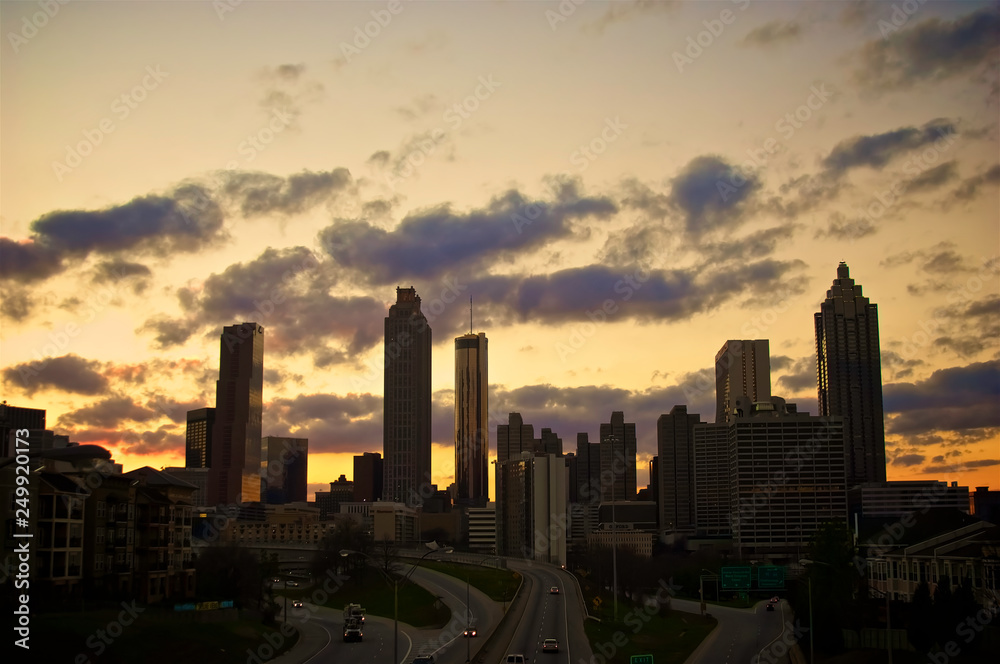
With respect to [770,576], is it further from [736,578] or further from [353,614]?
[353,614]

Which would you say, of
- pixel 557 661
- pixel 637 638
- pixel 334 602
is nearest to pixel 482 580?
pixel 334 602

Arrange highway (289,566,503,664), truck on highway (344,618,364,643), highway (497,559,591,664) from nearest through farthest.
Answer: highway (289,566,503,664) → highway (497,559,591,664) → truck on highway (344,618,364,643)

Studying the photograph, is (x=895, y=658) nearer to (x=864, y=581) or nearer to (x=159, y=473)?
(x=864, y=581)

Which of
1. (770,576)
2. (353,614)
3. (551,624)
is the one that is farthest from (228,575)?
(770,576)

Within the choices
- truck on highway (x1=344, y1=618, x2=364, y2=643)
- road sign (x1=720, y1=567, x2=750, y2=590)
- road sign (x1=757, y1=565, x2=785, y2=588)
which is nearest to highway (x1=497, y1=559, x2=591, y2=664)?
road sign (x1=720, y1=567, x2=750, y2=590)

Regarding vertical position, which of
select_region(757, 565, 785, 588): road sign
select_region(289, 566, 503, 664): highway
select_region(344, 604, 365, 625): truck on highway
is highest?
select_region(757, 565, 785, 588): road sign

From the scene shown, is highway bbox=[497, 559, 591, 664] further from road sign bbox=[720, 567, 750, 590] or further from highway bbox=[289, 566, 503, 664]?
road sign bbox=[720, 567, 750, 590]
